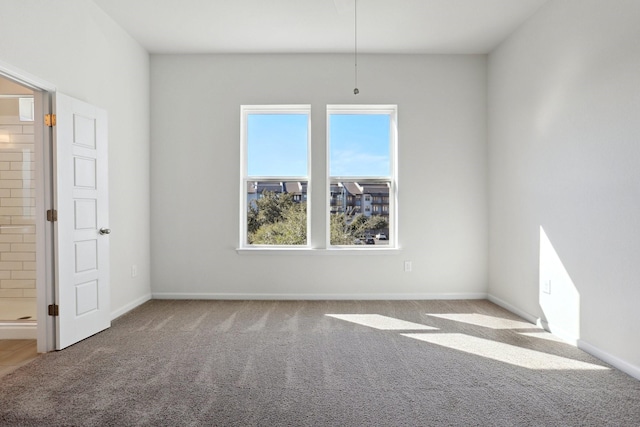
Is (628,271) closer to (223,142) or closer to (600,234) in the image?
(600,234)

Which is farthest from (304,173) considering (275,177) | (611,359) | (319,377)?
(611,359)

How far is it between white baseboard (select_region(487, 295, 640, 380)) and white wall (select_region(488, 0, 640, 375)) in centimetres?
2

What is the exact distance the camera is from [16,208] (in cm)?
471

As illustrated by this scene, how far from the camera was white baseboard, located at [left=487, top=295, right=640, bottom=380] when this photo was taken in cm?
278

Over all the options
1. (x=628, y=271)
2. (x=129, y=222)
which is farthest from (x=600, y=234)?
(x=129, y=222)

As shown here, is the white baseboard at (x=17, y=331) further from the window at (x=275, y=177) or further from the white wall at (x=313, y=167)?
the window at (x=275, y=177)

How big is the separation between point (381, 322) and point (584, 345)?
1695 millimetres

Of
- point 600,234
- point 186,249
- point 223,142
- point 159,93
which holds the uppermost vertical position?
point 159,93

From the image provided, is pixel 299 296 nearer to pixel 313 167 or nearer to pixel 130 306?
pixel 313 167

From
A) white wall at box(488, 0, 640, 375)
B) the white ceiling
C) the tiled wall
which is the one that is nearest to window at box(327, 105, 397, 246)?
the white ceiling

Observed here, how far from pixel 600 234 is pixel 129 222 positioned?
4.41m

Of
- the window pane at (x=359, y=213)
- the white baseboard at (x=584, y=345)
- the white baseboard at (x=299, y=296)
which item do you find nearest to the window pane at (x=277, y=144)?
the window pane at (x=359, y=213)

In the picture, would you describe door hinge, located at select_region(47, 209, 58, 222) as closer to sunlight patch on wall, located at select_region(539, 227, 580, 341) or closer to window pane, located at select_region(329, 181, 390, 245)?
window pane, located at select_region(329, 181, 390, 245)

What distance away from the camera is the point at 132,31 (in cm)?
440
